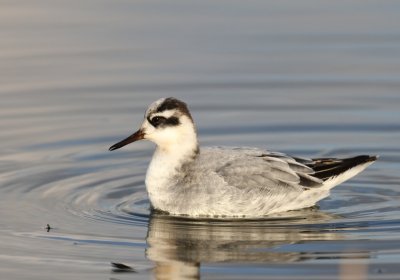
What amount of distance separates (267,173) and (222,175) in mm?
653

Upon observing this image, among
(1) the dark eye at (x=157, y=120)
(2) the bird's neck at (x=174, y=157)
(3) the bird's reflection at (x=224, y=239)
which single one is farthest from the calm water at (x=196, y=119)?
(1) the dark eye at (x=157, y=120)

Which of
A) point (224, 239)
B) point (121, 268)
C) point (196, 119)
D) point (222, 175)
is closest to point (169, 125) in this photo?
point (222, 175)

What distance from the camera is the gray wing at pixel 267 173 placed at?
56.7 feet

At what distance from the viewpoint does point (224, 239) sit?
15938 millimetres

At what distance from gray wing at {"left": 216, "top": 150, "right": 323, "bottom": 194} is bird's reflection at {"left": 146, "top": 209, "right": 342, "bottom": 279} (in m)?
0.38

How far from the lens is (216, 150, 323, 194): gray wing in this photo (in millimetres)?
17297

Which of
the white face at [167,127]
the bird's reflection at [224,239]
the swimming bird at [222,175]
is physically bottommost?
the bird's reflection at [224,239]

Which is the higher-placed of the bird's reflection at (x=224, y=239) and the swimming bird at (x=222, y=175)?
the swimming bird at (x=222, y=175)

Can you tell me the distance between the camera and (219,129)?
68.3 feet

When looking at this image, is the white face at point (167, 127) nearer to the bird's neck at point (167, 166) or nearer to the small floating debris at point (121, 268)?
the bird's neck at point (167, 166)

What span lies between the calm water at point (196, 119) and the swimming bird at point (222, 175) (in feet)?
1.01

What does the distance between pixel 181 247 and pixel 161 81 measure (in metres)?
7.36

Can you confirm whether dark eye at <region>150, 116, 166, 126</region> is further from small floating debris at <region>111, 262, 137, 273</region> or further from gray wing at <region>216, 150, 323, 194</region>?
small floating debris at <region>111, 262, 137, 273</region>

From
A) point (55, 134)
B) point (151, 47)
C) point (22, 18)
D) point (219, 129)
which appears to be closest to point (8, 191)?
point (55, 134)
